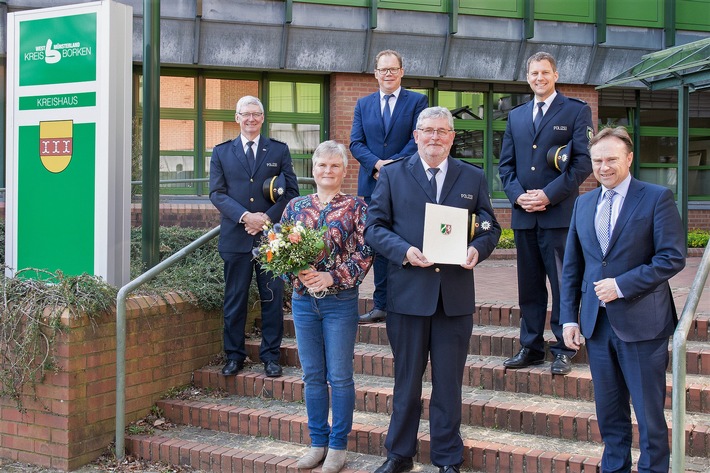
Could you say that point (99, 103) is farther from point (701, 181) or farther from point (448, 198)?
point (701, 181)

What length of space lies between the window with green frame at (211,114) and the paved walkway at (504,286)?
465cm

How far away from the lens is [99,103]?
5941mm

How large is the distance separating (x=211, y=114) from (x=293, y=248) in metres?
10.3

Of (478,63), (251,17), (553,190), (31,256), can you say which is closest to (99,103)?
(31,256)

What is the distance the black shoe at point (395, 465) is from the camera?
4.55 meters

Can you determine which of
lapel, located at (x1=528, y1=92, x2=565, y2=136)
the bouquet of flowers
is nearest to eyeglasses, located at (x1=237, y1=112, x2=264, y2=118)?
the bouquet of flowers

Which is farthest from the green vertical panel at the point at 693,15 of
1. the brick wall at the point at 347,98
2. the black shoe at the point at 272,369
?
the black shoe at the point at 272,369

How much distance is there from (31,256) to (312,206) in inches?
105

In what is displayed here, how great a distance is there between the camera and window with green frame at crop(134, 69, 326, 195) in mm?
14094

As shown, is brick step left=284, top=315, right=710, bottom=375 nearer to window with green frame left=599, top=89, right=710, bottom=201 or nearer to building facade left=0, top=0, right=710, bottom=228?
building facade left=0, top=0, right=710, bottom=228

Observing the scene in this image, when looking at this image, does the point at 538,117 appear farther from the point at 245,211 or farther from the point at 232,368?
the point at 232,368

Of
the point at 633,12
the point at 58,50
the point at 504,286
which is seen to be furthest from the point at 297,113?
the point at 58,50

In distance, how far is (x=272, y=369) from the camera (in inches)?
236

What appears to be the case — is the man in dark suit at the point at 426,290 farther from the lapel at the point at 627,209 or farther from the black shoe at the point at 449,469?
the lapel at the point at 627,209
